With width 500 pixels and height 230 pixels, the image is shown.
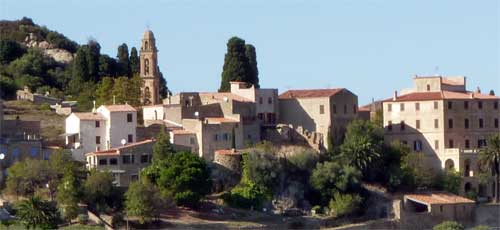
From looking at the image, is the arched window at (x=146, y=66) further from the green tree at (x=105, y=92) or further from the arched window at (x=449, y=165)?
the arched window at (x=449, y=165)

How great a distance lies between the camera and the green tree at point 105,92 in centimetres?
7231

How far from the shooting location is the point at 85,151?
65250 mm

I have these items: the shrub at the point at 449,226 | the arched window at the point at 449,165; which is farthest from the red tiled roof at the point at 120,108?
the arched window at the point at 449,165

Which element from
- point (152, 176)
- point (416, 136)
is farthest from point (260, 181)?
point (416, 136)

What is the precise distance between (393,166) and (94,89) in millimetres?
16971

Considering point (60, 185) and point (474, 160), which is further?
point (474, 160)

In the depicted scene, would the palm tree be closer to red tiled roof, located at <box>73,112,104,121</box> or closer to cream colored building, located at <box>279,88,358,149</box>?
cream colored building, located at <box>279,88,358,149</box>

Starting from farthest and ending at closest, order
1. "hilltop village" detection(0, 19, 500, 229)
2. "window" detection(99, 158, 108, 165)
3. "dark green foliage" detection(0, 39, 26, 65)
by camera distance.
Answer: "dark green foliage" detection(0, 39, 26, 65) < "window" detection(99, 158, 108, 165) < "hilltop village" detection(0, 19, 500, 229)

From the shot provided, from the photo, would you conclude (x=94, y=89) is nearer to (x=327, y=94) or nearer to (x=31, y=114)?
(x=31, y=114)

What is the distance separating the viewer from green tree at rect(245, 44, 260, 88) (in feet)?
242

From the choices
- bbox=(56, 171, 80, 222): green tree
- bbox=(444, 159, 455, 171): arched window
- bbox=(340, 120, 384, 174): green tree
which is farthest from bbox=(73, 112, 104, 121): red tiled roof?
bbox=(444, 159, 455, 171): arched window

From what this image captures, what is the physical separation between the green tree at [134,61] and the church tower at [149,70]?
7.54 meters

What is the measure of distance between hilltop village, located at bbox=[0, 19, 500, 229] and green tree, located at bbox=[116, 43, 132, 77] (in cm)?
728

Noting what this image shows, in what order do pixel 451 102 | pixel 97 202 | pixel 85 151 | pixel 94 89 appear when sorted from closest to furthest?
pixel 97 202, pixel 85 151, pixel 451 102, pixel 94 89
